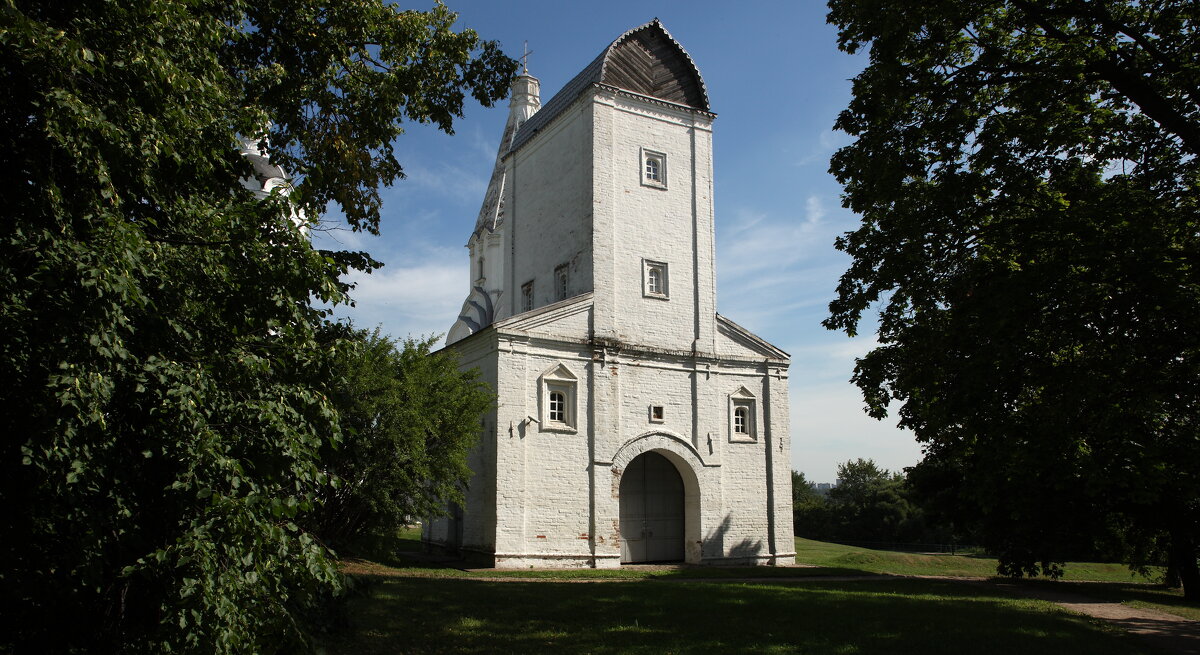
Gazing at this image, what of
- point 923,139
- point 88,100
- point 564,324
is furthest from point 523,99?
point 88,100

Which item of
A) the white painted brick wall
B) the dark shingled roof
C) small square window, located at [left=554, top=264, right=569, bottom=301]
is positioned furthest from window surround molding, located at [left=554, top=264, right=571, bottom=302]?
the dark shingled roof

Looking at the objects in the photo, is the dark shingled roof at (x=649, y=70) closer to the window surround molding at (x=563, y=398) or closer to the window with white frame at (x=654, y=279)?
the window with white frame at (x=654, y=279)

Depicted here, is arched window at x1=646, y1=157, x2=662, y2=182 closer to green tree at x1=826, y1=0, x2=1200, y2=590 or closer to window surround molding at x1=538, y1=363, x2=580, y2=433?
window surround molding at x1=538, y1=363, x2=580, y2=433

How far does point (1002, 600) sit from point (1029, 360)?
6.63 meters

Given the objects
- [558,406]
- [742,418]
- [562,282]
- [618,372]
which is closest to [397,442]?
[558,406]

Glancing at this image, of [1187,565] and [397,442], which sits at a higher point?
[397,442]

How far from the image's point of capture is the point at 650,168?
24.3 m

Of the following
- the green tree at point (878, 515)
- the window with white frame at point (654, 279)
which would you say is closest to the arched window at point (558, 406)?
the window with white frame at point (654, 279)

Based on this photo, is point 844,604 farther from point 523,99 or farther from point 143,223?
point 523,99

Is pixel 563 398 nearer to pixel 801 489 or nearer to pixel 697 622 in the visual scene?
pixel 697 622

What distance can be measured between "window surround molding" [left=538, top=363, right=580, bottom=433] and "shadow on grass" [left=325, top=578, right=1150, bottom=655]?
6305mm

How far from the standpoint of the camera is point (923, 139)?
11.4 metres

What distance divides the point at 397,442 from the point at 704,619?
8.49 metres

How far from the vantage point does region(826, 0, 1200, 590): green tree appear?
966 cm
